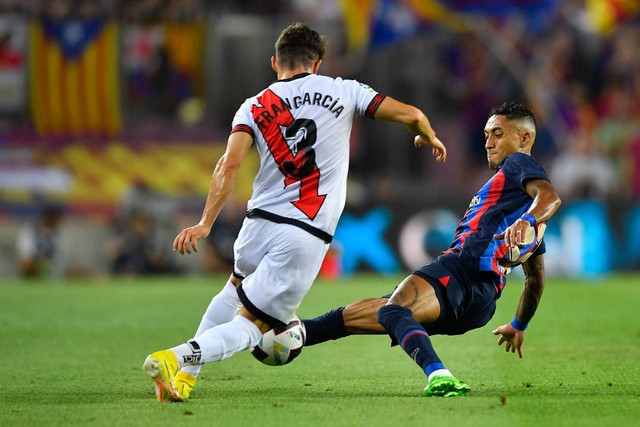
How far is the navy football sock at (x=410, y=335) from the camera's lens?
614cm

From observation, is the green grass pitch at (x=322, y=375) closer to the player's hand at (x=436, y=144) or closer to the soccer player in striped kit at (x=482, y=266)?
the soccer player in striped kit at (x=482, y=266)

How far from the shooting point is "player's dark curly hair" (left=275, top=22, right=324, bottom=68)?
20.8ft

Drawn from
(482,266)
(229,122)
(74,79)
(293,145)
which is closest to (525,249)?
(482,266)

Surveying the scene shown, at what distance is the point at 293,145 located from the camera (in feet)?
20.7

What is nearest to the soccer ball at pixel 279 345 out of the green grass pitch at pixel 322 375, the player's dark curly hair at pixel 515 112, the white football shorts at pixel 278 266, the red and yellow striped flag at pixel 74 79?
the green grass pitch at pixel 322 375

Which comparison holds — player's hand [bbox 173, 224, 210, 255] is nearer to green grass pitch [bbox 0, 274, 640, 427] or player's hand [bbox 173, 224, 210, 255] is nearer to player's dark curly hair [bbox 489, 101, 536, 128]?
green grass pitch [bbox 0, 274, 640, 427]

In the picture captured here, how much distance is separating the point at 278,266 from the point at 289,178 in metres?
0.50

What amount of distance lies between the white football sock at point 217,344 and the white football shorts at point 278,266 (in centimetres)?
12

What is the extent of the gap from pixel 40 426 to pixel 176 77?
1532 centimetres

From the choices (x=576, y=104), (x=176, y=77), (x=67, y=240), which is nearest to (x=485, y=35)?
(x=576, y=104)

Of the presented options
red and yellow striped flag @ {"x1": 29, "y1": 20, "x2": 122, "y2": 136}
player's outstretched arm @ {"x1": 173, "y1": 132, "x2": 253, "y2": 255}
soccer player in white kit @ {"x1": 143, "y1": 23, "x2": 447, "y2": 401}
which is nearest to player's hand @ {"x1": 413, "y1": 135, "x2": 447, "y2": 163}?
soccer player in white kit @ {"x1": 143, "y1": 23, "x2": 447, "y2": 401}

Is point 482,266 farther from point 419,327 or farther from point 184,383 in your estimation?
point 184,383


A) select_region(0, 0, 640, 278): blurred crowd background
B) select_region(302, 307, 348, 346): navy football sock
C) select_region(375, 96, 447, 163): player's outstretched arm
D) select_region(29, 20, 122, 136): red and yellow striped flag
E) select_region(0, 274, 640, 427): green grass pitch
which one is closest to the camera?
select_region(0, 274, 640, 427): green grass pitch

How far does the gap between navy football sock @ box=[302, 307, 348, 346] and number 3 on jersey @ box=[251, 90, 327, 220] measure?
3.69 feet
